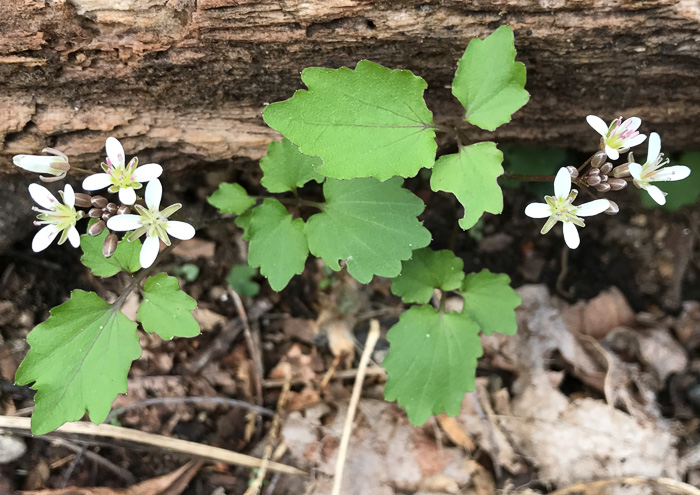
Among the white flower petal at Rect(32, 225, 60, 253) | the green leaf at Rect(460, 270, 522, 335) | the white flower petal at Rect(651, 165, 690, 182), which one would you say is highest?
the white flower petal at Rect(651, 165, 690, 182)

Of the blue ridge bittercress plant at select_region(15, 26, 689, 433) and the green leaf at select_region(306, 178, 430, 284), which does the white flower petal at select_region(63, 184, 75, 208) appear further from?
the green leaf at select_region(306, 178, 430, 284)

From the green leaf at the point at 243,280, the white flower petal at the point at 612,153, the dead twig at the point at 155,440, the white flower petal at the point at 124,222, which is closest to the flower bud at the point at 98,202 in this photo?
the white flower petal at the point at 124,222

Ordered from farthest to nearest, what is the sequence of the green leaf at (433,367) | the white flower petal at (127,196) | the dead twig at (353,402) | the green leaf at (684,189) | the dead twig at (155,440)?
1. the green leaf at (684,189)
2. the dead twig at (353,402)
3. the dead twig at (155,440)
4. the green leaf at (433,367)
5. the white flower petal at (127,196)

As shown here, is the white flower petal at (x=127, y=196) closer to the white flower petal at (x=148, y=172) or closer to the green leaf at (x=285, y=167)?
the white flower petal at (x=148, y=172)

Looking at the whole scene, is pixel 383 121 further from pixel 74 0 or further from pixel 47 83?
pixel 47 83

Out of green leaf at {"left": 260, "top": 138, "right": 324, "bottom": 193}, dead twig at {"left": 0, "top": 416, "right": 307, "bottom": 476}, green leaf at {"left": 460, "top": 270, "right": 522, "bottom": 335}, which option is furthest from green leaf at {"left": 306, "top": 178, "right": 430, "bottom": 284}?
dead twig at {"left": 0, "top": 416, "right": 307, "bottom": 476}

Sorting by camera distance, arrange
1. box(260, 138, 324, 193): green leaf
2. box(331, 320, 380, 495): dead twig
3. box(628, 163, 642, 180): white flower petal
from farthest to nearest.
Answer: box(331, 320, 380, 495): dead twig, box(260, 138, 324, 193): green leaf, box(628, 163, 642, 180): white flower petal

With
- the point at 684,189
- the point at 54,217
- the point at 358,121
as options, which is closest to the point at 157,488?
the point at 54,217
